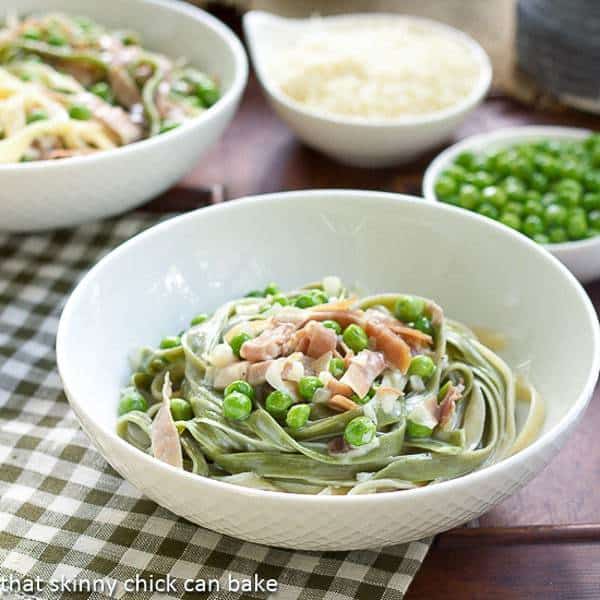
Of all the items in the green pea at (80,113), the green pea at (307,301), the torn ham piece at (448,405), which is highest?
the green pea at (80,113)

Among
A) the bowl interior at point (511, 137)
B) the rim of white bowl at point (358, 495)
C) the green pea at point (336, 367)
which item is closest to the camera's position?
the rim of white bowl at point (358, 495)

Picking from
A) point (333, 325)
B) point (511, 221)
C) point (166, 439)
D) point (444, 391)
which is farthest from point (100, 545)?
point (511, 221)

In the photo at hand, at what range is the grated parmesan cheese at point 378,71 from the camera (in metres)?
2.88

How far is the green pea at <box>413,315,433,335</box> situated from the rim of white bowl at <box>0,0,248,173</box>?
856 millimetres

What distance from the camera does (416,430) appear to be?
171cm

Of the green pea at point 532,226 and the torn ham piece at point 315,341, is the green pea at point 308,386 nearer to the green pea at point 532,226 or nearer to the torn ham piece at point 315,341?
the torn ham piece at point 315,341

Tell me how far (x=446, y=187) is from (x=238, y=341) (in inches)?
40.3

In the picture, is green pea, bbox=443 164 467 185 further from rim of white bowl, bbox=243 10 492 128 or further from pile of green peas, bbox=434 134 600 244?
rim of white bowl, bbox=243 10 492 128

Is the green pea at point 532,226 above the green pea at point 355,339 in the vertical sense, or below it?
below

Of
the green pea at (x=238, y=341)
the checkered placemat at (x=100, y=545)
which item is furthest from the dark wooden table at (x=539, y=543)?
the green pea at (x=238, y=341)

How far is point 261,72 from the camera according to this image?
9.91 feet

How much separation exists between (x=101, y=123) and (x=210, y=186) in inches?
15.9

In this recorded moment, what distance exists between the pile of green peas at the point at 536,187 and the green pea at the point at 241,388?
1.04m

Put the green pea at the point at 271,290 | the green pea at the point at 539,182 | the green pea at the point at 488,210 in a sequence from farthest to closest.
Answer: the green pea at the point at 539,182, the green pea at the point at 488,210, the green pea at the point at 271,290
